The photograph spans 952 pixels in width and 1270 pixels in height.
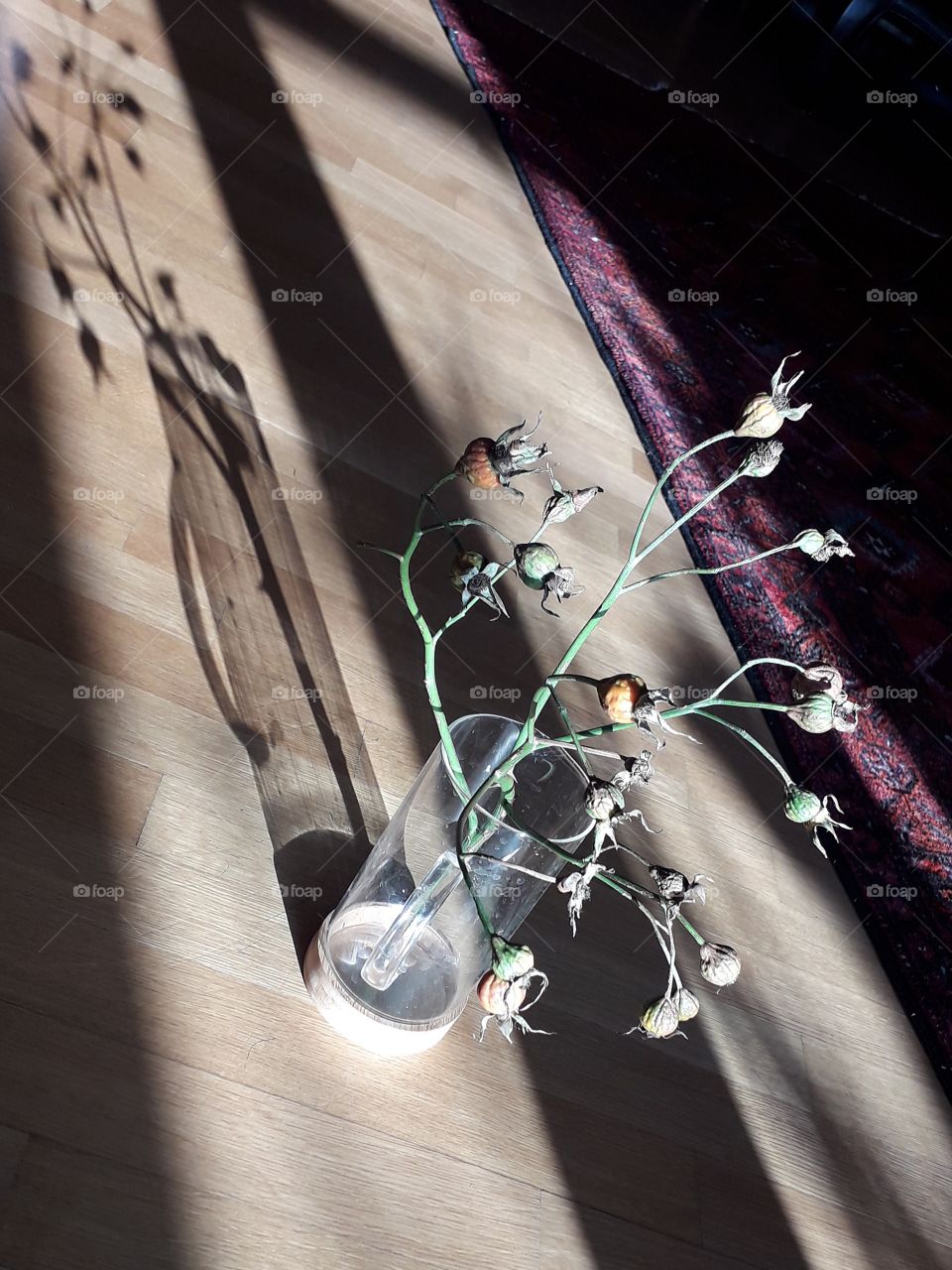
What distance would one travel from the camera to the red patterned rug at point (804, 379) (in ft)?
5.38

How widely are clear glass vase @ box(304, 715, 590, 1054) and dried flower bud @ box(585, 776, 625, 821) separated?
5.5 inches

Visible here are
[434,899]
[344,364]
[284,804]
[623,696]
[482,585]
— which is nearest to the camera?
[623,696]

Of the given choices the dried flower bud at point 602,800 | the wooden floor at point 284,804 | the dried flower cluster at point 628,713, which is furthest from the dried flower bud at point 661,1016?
the wooden floor at point 284,804

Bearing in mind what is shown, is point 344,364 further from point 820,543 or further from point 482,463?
point 820,543

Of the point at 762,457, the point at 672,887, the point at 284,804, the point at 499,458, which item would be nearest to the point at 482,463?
the point at 499,458

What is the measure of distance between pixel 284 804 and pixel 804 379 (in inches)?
75.6

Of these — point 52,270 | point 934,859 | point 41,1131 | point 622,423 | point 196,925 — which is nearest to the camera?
point 41,1131

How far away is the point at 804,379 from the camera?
2.57 metres

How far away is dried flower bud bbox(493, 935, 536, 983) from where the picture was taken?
0.66 m

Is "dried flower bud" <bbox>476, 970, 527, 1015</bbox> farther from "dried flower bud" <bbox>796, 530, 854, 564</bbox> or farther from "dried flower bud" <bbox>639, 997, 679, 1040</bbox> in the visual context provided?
"dried flower bud" <bbox>796, 530, 854, 564</bbox>

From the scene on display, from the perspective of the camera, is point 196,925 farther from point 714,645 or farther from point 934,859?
point 934,859

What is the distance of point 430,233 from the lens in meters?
2.02

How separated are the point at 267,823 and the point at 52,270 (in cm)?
82

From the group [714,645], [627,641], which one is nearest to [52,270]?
[627,641]
